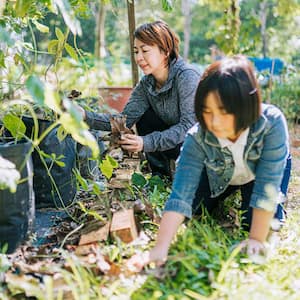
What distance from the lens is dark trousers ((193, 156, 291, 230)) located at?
180cm

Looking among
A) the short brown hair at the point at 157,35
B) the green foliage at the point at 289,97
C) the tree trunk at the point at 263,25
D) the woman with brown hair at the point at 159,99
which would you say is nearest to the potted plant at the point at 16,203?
the woman with brown hair at the point at 159,99

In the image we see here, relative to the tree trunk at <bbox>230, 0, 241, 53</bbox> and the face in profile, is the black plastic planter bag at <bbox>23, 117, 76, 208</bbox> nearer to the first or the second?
the face in profile

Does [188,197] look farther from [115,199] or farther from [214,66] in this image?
[115,199]

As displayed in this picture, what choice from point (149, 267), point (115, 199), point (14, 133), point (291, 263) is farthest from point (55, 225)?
point (291, 263)

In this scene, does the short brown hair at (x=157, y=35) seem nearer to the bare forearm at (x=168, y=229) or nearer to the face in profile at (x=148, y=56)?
the face in profile at (x=148, y=56)

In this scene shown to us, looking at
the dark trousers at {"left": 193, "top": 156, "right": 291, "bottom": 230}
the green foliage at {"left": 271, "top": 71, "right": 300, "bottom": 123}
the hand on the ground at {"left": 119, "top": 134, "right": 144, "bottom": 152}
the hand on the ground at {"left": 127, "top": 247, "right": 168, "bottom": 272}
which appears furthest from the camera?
the green foliage at {"left": 271, "top": 71, "right": 300, "bottom": 123}

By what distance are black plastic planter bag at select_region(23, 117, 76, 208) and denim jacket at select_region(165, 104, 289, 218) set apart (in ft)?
2.35

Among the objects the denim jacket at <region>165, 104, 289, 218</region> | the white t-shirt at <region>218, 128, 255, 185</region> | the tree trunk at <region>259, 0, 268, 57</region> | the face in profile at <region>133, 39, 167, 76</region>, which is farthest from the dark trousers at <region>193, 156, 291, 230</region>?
the tree trunk at <region>259, 0, 268, 57</region>

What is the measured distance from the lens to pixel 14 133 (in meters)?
1.86

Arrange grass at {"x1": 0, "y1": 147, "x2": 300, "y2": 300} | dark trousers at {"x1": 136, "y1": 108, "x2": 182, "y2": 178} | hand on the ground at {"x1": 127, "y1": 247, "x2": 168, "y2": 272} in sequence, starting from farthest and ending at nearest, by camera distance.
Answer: dark trousers at {"x1": 136, "y1": 108, "x2": 182, "y2": 178}, hand on the ground at {"x1": 127, "y1": 247, "x2": 168, "y2": 272}, grass at {"x1": 0, "y1": 147, "x2": 300, "y2": 300}

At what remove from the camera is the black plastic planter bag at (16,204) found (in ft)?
5.45

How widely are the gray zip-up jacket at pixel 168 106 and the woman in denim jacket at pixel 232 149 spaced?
51cm

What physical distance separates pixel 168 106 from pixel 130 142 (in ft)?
1.06

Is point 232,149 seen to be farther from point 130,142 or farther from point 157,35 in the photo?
point 157,35
